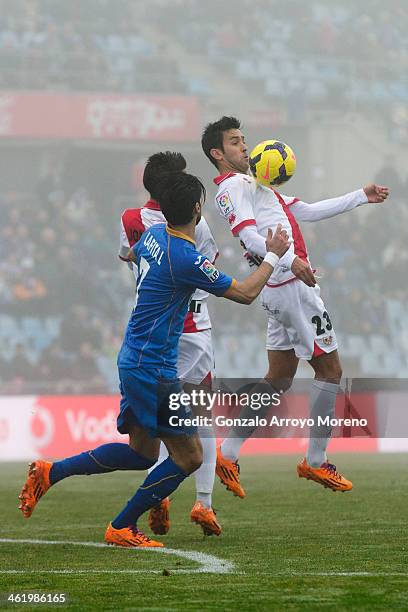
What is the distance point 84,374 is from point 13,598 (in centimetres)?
1808

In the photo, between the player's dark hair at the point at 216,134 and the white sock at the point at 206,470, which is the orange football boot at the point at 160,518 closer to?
the white sock at the point at 206,470

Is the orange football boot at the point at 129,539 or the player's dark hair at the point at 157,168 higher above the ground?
the player's dark hair at the point at 157,168

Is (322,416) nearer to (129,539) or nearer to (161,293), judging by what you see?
(129,539)

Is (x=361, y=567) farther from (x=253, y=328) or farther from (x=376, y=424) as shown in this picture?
(x=253, y=328)

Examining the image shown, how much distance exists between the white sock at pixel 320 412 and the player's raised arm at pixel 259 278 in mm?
1599

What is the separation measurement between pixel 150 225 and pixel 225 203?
48 centimetres

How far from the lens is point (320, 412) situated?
7875 millimetres

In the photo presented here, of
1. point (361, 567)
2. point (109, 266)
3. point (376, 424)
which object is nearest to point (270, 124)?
point (109, 266)

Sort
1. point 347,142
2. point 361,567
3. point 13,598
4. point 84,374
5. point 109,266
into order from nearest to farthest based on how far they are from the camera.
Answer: point 13,598
point 361,567
point 84,374
point 109,266
point 347,142

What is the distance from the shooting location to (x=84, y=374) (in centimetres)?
2266

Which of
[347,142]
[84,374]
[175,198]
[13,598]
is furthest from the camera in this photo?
[347,142]

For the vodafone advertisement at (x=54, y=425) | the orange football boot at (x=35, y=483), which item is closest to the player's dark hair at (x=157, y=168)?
the orange football boot at (x=35, y=483)

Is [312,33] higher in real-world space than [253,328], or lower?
higher

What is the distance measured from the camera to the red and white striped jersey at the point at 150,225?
7.41m
